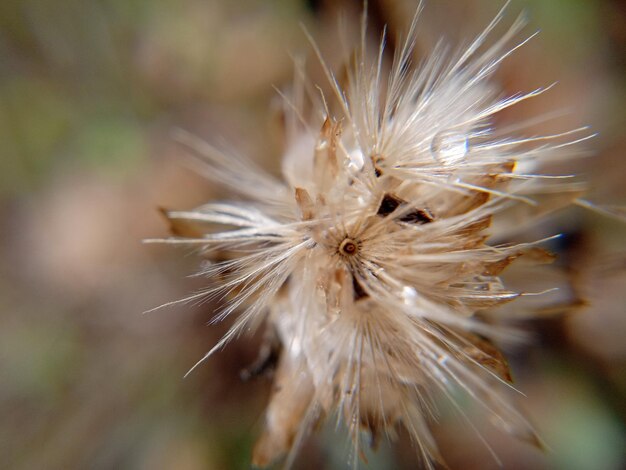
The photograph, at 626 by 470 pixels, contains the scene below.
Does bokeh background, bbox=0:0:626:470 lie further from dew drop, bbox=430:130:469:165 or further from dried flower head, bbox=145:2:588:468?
dew drop, bbox=430:130:469:165

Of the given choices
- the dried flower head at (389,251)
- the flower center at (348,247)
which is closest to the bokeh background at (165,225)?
the dried flower head at (389,251)

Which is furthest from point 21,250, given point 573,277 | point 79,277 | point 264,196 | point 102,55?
point 573,277

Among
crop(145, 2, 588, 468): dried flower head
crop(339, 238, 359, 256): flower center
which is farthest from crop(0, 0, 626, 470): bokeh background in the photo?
crop(339, 238, 359, 256): flower center

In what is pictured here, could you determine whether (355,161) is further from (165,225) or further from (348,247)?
(165,225)

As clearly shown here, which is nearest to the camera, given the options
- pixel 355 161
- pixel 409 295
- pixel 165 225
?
pixel 409 295

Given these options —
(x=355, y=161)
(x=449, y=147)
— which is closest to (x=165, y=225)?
(x=355, y=161)

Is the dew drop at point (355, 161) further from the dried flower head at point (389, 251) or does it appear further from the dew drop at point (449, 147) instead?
the dew drop at point (449, 147)

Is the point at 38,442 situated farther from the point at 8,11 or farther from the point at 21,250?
the point at 8,11
